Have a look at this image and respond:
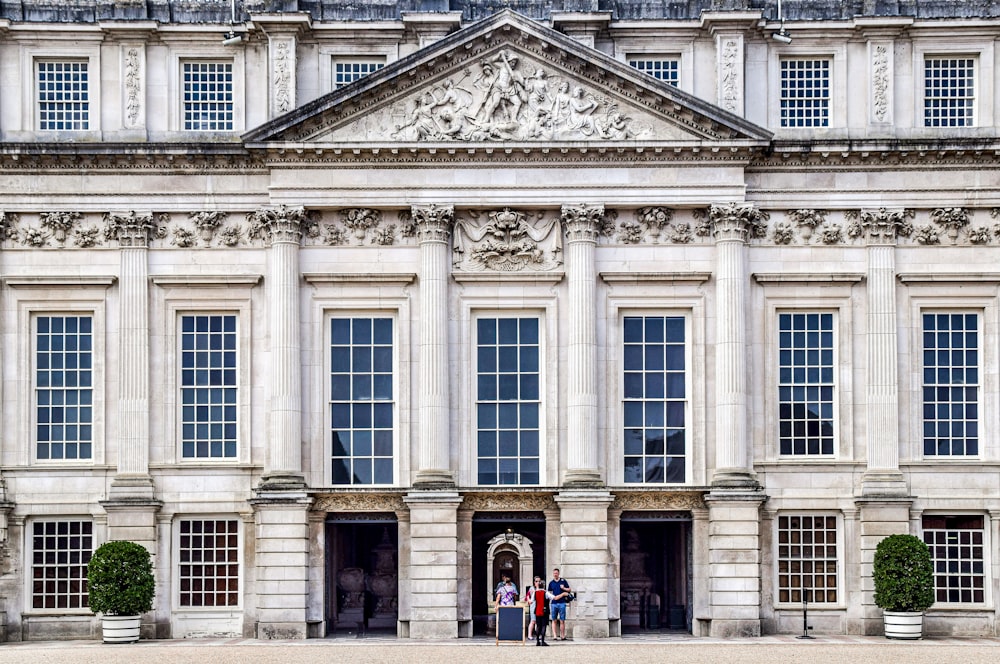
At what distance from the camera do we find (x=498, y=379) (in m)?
44.3

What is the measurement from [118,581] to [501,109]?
15332mm

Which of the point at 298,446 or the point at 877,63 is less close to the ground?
the point at 877,63

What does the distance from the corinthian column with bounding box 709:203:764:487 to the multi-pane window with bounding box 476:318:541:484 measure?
187 inches

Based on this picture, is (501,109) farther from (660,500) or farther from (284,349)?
(660,500)

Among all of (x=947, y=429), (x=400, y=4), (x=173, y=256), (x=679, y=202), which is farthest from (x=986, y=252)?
(x=173, y=256)

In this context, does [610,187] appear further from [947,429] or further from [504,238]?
[947,429]

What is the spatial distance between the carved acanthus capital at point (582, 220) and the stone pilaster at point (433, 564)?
7390 mm

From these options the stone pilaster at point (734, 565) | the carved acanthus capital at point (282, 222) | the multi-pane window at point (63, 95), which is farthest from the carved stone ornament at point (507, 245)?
the multi-pane window at point (63, 95)

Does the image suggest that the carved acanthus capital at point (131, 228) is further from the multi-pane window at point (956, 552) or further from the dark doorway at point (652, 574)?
the multi-pane window at point (956, 552)

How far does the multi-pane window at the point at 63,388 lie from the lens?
4444cm

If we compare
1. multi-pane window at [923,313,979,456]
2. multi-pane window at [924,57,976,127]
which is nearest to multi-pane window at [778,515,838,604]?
multi-pane window at [923,313,979,456]

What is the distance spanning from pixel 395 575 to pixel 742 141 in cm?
1540

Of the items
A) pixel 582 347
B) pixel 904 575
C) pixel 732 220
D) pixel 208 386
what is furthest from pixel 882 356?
pixel 208 386

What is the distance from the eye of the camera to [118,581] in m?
41.7
